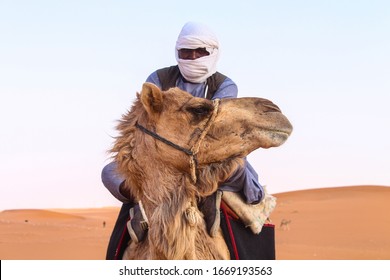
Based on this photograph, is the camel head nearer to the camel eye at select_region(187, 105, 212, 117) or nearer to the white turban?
the camel eye at select_region(187, 105, 212, 117)

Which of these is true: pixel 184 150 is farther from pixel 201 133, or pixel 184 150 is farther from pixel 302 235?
pixel 302 235

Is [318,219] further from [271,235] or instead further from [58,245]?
[271,235]

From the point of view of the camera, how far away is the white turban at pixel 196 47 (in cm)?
575

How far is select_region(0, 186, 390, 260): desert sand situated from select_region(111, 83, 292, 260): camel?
544 inches

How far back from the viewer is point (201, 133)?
193 inches

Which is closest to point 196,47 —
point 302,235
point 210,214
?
point 210,214

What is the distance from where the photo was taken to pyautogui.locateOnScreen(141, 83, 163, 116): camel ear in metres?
4.98

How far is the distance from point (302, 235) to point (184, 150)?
68.7 ft

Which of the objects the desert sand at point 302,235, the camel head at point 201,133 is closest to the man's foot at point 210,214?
the camel head at point 201,133

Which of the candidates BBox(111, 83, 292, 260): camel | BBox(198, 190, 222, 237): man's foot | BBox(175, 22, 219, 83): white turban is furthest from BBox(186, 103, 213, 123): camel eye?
BBox(175, 22, 219, 83): white turban

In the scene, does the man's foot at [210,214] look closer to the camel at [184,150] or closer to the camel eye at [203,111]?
the camel at [184,150]

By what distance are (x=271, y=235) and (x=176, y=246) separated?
5.65 ft

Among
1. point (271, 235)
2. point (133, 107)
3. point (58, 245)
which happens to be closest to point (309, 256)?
point (58, 245)
